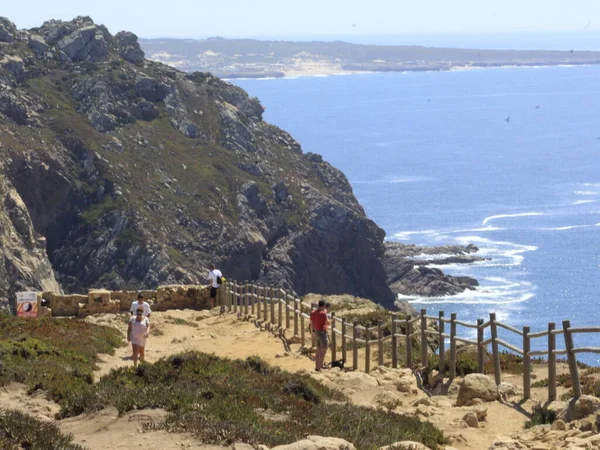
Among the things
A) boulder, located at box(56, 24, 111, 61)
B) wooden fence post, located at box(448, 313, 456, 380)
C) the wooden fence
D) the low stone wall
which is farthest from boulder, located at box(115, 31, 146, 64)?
wooden fence post, located at box(448, 313, 456, 380)

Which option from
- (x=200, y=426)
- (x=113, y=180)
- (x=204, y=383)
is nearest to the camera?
(x=200, y=426)

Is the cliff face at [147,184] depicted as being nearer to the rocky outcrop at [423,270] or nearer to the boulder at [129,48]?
the boulder at [129,48]

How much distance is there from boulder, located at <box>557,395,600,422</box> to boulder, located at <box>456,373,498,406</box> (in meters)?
2.15

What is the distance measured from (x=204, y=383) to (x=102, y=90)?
93998 millimetres

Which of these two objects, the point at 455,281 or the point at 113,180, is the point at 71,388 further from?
the point at 455,281

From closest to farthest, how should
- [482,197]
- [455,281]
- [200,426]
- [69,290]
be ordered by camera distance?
[200,426], [69,290], [455,281], [482,197]

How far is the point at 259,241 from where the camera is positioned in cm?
10262

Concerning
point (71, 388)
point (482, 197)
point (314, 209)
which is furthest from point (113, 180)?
point (71, 388)

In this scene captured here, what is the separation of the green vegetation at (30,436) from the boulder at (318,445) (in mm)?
2376

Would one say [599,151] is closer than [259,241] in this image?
No

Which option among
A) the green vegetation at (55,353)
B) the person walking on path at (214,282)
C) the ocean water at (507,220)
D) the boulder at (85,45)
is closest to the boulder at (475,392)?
the green vegetation at (55,353)

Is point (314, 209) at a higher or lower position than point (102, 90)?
lower

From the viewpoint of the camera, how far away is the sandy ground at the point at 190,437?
563 inches

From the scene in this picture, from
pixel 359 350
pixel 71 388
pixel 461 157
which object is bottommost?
pixel 461 157
